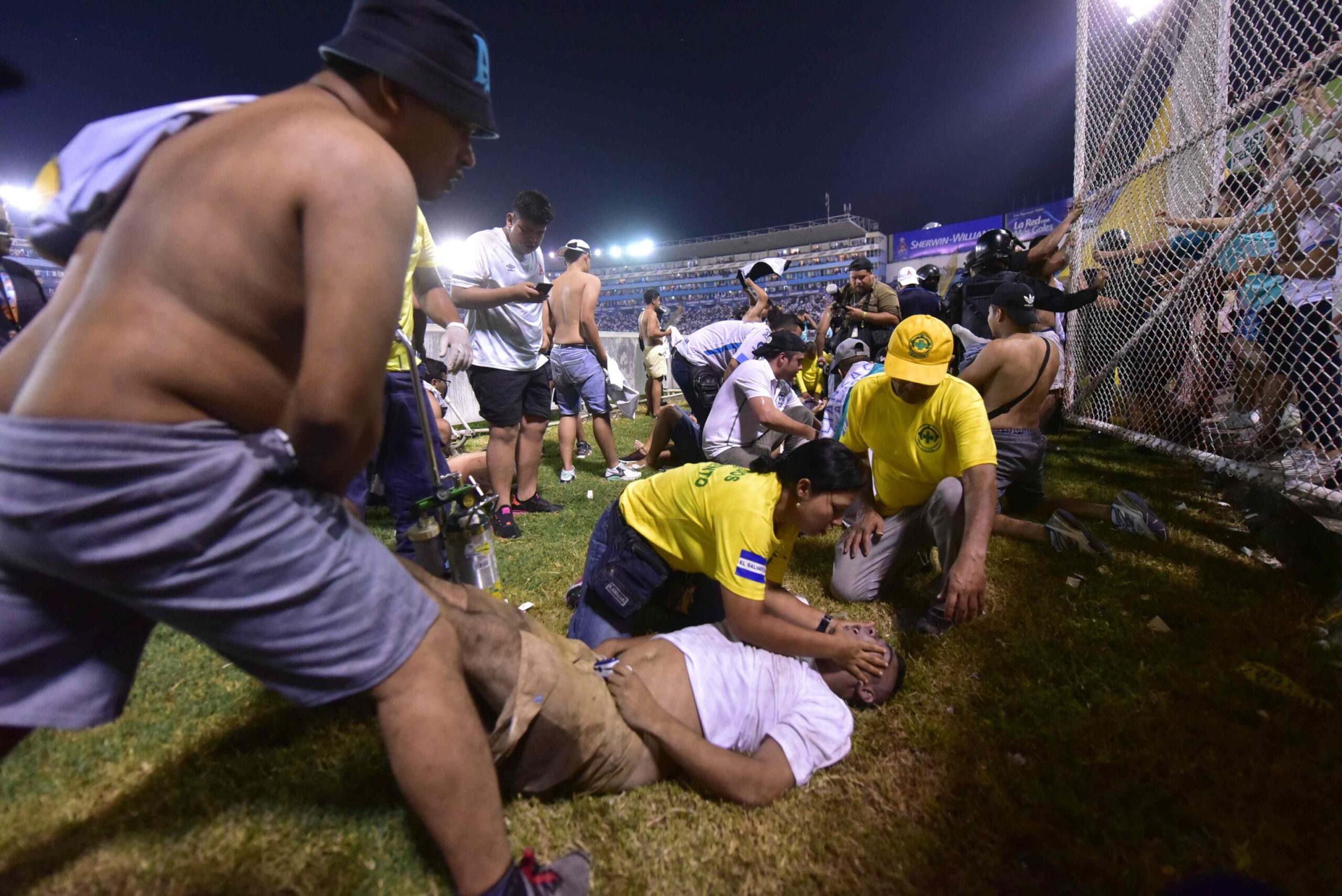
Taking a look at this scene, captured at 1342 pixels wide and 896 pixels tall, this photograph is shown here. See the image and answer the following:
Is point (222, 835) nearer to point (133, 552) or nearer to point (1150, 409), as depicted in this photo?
point (133, 552)

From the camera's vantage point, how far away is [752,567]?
1.93 meters

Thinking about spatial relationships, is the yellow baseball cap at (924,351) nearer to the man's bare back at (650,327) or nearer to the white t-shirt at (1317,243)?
the white t-shirt at (1317,243)

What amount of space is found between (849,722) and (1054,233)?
19.2 feet

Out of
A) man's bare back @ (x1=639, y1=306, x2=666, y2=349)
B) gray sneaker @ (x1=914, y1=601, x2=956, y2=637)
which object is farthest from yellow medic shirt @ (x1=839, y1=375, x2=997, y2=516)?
man's bare back @ (x1=639, y1=306, x2=666, y2=349)

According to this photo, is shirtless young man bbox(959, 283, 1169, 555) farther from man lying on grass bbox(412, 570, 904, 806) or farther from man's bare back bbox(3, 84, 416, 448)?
man's bare back bbox(3, 84, 416, 448)

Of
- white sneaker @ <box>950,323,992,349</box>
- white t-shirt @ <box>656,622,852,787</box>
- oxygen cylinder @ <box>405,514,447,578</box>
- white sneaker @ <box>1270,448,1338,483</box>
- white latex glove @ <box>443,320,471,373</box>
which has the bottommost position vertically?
white t-shirt @ <box>656,622,852,787</box>

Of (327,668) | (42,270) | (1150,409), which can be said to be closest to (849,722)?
(327,668)

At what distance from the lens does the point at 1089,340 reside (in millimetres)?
5605

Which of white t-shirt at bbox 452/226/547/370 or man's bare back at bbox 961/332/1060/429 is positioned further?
white t-shirt at bbox 452/226/547/370

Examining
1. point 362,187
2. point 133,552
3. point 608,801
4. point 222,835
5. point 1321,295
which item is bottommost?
point 608,801

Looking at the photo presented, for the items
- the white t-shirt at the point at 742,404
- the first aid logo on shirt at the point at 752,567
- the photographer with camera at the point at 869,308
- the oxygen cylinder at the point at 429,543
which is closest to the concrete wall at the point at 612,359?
the photographer with camera at the point at 869,308

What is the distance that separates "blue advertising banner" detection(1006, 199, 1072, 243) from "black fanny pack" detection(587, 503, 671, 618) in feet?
124

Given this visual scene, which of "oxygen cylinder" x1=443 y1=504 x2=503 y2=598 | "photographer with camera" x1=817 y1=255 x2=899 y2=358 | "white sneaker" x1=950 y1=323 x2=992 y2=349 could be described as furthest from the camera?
"photographer with camera" x1=817 y1=255 x2=899 y2=358

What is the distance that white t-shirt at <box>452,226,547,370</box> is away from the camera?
387 cm
